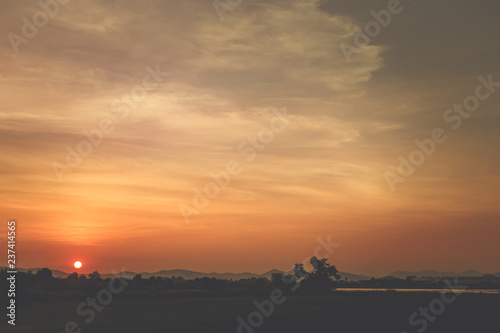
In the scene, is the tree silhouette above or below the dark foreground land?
above

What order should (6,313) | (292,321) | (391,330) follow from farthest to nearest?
(6,313) → (292,321) → (391,330)

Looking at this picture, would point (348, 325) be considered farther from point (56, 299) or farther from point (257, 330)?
point (56, 299)

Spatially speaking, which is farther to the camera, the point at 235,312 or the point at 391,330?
the point at 235,312

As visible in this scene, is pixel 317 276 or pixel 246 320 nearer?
pixel 246 320

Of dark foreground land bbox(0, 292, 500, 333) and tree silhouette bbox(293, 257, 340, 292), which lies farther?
tree silhouette bbox(293, 257, 340, 292)

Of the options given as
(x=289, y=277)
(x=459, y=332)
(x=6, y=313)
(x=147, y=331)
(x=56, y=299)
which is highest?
(x=289, y=277)

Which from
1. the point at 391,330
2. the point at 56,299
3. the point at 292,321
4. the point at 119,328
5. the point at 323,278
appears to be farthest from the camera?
the point at 323,278

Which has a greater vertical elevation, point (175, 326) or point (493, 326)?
point (175, 326)

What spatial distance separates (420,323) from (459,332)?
6.54 metres

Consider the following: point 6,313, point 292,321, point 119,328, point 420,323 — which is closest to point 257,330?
point 292,321

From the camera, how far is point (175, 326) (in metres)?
48.3

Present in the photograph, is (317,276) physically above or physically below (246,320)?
above

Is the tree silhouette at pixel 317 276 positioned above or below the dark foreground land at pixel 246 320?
above

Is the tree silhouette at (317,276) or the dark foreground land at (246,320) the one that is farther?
the tree silhouette at (317,276)
